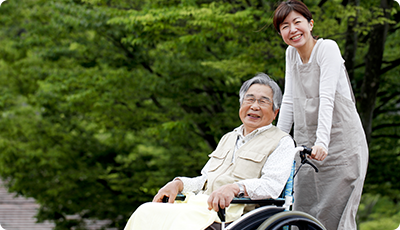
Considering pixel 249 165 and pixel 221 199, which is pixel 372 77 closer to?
pixel 249 165

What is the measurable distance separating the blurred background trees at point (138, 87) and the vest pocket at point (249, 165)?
344 cm

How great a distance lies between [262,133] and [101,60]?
687cm

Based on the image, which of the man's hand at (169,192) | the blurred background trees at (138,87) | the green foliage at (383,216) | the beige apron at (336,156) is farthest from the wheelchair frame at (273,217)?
the green foliage at (383,216)

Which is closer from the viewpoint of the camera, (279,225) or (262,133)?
(279,225)

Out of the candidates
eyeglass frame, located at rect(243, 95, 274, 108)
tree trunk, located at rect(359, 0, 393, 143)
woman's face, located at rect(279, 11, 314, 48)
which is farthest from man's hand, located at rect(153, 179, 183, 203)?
tree trunk, located at rect(359, 0, 393, 143)

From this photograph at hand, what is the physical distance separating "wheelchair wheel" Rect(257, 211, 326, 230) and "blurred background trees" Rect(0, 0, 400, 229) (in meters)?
3.60

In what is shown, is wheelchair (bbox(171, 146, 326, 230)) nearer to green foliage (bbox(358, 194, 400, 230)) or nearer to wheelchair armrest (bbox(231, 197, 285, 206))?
wheelchair armrest (bbox(231, 197, 285, 206))

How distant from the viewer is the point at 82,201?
9867 millimetres

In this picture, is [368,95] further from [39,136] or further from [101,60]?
[39,136]

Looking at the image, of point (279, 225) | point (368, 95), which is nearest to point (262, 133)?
point (279, 225)

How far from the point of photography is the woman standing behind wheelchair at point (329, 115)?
213 centimetres

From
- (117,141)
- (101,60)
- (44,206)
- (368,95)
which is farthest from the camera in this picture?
(44,206)

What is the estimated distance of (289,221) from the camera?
190cm

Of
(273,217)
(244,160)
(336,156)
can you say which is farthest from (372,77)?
(273,217)
